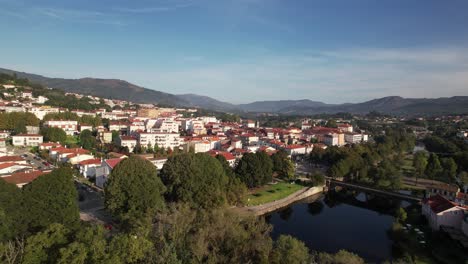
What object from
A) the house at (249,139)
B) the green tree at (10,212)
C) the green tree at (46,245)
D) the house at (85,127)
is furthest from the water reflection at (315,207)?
the house at (85,127)

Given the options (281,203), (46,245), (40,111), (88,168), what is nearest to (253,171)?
(281,203)

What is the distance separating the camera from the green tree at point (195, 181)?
11.9 meters

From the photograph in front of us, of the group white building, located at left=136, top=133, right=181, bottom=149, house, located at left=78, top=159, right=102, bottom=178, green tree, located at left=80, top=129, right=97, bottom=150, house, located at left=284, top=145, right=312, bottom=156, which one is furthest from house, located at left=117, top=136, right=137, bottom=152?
house, located at left=284, top=145, right=312, bottom=156

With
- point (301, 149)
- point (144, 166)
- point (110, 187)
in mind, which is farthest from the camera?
point (301, 149)

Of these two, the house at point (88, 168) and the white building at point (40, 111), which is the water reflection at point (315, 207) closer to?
the house at point (88, 168)

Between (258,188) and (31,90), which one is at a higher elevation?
(31,90)

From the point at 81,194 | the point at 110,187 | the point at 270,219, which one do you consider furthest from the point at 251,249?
the point at 81,194

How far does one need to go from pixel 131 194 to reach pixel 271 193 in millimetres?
8076

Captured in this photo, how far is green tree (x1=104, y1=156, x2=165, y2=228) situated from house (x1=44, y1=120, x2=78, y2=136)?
20.5 meters

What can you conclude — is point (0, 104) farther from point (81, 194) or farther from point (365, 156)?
point (365, 156)

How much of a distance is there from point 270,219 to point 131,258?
Answer: 8.89 metres

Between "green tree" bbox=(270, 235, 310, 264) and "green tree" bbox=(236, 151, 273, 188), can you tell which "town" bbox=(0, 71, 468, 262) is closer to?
"green tree" bbox=(236, 151, 273, 188)

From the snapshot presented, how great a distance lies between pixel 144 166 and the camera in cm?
1136

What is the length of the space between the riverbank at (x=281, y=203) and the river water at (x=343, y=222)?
0.27 meters
